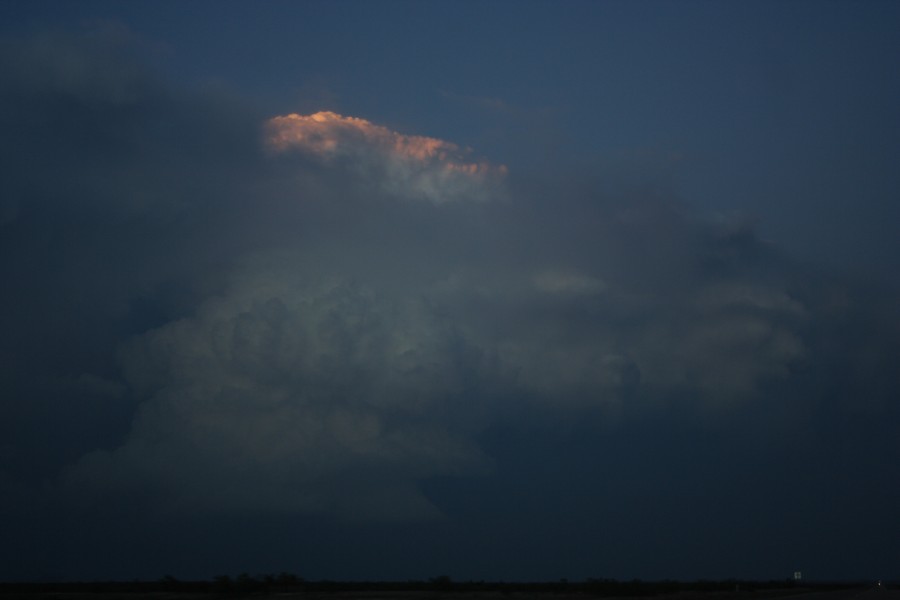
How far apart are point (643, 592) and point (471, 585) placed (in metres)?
26.7

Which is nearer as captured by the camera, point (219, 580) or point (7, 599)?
point (7, 599)

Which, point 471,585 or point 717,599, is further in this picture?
point 471,585

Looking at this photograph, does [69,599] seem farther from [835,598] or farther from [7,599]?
[835,598]

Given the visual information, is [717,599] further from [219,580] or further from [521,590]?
[219,580]

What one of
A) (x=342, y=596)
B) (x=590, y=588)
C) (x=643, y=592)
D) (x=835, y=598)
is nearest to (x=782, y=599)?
(x=835, y=598)

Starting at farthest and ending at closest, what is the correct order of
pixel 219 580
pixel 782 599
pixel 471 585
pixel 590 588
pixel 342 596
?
pixel 471 585, pixel 590 588, pixel 219 580, pixel 342 596, pixel 782 599

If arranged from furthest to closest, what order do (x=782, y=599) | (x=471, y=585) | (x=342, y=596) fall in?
(x=471, y=585) → (x=342, y=596) → (x=782, y=599)

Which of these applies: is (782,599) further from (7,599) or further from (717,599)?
(7,599)

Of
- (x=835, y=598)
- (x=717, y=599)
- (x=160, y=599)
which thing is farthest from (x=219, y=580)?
(x=835, y=598)

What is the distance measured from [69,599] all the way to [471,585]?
168 feet

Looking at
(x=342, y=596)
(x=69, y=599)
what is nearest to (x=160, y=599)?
(x=69, y=599)

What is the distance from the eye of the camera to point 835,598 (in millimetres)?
92125

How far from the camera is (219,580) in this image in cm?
10856

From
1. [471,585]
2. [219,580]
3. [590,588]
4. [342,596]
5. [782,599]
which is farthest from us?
[471,585]
